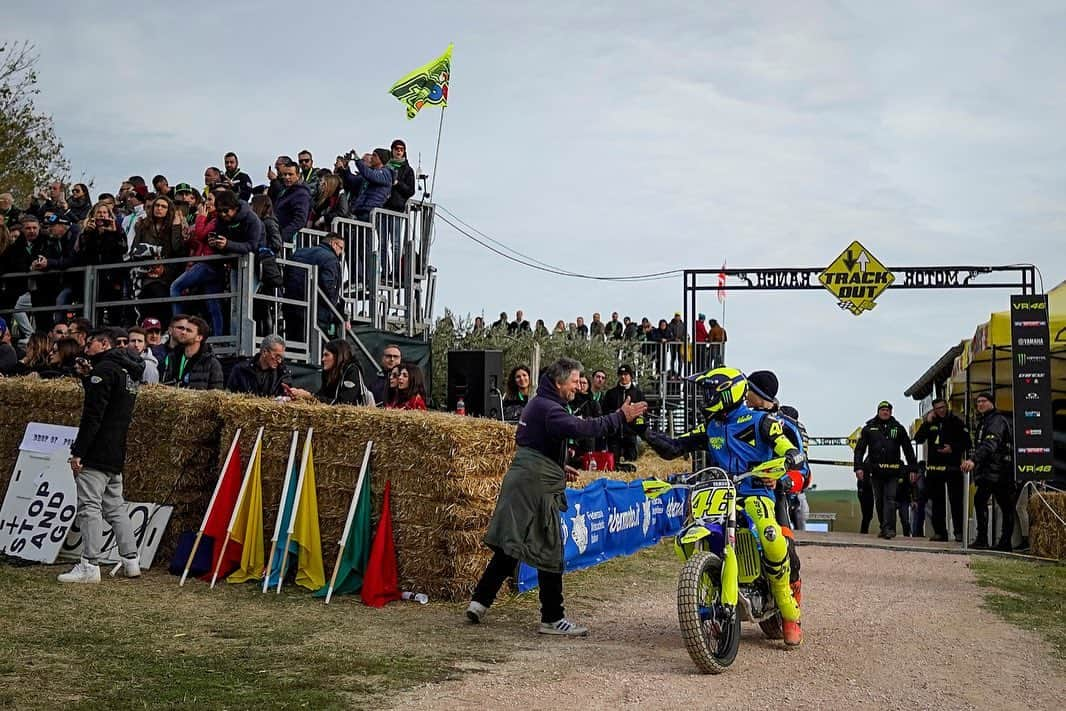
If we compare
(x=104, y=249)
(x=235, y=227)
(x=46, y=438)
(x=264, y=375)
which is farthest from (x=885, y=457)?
(x=46, y=438)

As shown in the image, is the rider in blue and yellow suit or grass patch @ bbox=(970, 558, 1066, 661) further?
grass patch @ bbox=(970, 558, 1066, 661)

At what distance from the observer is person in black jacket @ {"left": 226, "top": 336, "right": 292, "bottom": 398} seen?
11.3m

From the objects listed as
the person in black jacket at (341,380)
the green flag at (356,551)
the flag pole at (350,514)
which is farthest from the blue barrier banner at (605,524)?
the person in black jacket at (341,380)

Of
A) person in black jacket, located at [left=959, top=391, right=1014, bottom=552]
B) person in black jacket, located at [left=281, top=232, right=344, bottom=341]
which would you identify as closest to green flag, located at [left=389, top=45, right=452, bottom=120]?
person in black jacket, located at [left=281, top=232, right=344, bottom=341]

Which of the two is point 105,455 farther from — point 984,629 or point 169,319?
point 984,629

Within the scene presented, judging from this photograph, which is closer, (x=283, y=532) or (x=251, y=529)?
(x=283, y=532)

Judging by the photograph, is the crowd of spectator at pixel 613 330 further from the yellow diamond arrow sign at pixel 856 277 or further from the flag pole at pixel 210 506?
the flag pole at pixel 210 506

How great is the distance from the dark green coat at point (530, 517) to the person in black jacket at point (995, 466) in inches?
377

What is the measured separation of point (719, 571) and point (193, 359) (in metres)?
6.10

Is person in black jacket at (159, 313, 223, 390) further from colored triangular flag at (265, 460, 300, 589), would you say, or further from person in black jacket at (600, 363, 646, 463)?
person in black jacket at (600, 363, 646, 463)

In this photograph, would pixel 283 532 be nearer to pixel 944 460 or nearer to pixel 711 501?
pixel 711 501

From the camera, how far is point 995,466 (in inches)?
645

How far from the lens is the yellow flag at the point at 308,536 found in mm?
9938

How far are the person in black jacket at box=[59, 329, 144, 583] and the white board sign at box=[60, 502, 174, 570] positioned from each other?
47 centimetres
